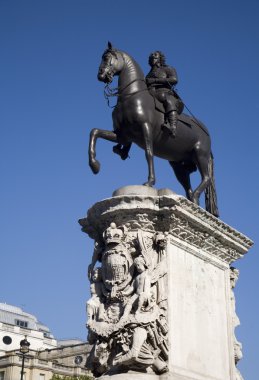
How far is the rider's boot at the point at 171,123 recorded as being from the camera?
36.4 feet

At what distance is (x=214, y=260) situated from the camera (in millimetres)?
11344

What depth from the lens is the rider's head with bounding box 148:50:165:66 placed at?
1192 cm

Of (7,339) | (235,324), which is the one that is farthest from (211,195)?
(7,339)

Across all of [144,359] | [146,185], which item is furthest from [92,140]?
[144,359]

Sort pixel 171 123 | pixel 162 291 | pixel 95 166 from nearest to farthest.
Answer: pixel 162 291 < pixel 95 166 < pixel 171 123

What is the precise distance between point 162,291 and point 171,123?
3.11 metres

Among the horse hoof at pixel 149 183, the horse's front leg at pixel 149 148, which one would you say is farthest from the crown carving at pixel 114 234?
the horse's front leg at pixel 149 148

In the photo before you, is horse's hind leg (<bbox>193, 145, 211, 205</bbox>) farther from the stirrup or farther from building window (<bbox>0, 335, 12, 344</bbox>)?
building window (<bbox>0, 335, 12, 344</bbox>)

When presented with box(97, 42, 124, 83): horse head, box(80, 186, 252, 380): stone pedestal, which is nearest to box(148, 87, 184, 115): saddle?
box(97, 42, 124, 83): horse head

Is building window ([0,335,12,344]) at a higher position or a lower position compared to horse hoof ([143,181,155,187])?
higher

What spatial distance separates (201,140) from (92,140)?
217cm

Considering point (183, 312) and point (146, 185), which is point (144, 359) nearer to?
point (183, 312)

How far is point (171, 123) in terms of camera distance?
36.4 ft

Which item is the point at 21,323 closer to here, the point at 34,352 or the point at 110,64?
the point at 34,352
